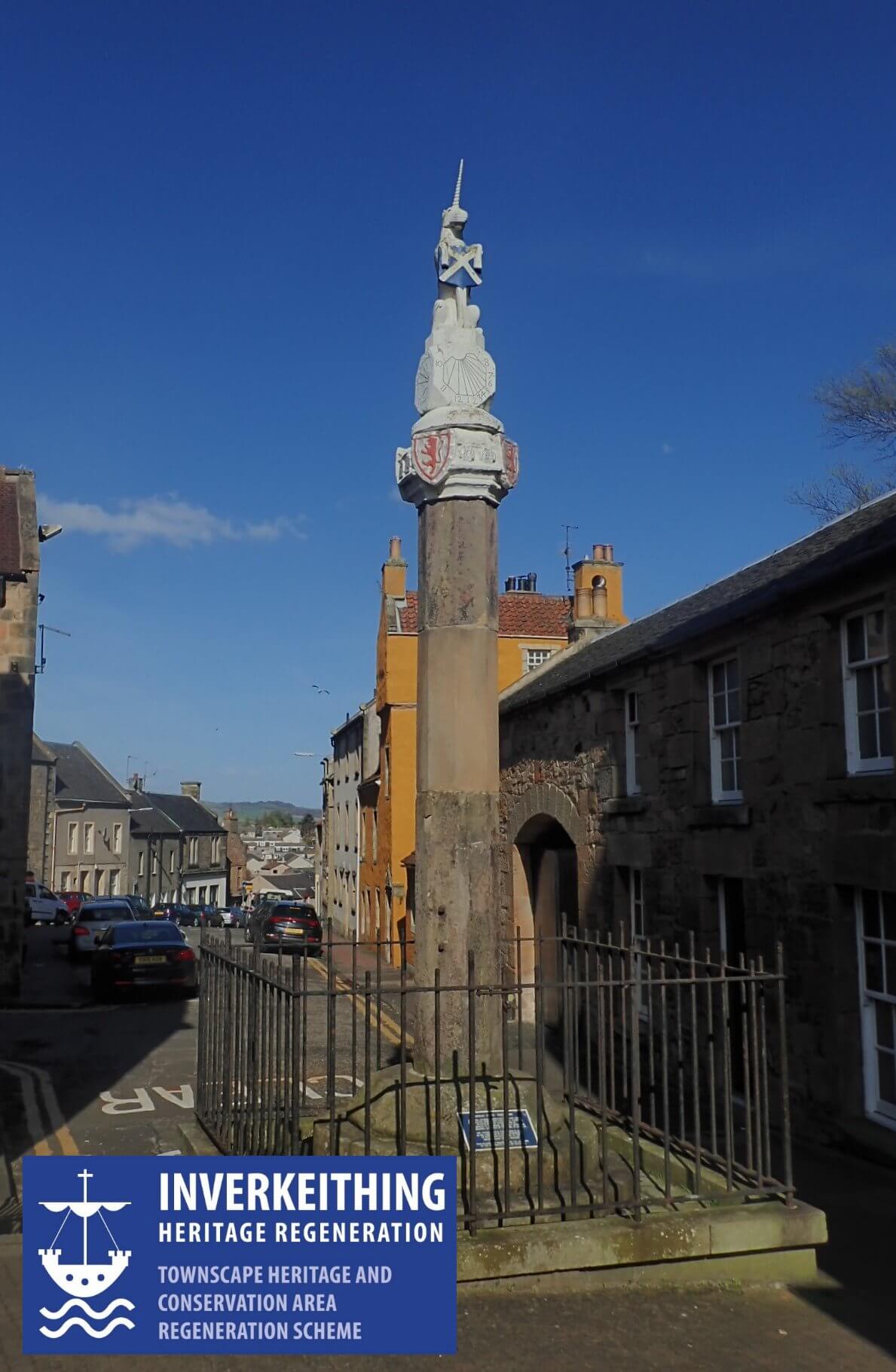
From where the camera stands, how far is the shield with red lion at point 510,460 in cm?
783

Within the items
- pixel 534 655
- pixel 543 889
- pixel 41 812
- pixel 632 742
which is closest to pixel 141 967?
pixel 543 889

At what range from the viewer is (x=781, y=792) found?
425 inches

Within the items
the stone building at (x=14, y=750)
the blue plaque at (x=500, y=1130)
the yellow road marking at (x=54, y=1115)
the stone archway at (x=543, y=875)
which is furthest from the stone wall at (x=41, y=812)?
the blue plaque at (x=500, y=1130)

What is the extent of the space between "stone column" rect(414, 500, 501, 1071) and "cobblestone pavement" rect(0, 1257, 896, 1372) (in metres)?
1.53

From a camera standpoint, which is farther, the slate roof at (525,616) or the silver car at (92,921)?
the slate roof at (525,616)

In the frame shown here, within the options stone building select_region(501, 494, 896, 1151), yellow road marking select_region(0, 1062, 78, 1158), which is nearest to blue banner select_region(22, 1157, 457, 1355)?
yellow road marking select_region(0, 1062, 78, 1158)

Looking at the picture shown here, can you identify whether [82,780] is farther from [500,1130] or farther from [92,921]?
[500,1130]

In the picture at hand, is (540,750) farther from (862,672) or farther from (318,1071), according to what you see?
(862,672)

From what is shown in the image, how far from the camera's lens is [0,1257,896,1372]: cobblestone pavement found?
16.4 feet

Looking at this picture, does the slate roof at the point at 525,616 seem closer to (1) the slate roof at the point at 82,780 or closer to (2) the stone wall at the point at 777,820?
(2) the stone wall at the point at 777,820

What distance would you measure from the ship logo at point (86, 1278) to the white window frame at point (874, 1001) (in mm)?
6793

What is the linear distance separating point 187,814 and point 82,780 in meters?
13.7

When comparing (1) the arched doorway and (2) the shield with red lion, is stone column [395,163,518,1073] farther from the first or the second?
(1) the arched doorway

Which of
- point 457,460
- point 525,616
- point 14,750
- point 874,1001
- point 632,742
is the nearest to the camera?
point 457,460
